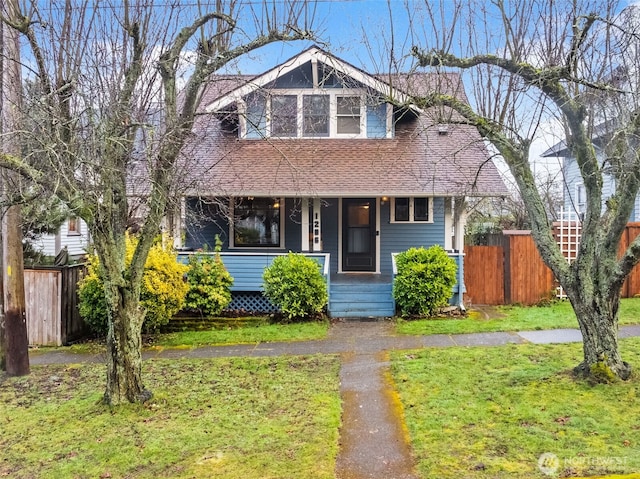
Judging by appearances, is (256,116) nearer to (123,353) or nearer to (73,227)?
(123,353)

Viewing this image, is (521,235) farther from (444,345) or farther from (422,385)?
(422,385)

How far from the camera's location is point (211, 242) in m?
12.9

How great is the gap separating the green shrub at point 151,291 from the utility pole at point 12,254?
1.98 metres

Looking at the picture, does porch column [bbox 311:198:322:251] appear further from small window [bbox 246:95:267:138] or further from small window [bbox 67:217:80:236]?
small window [bbox 67:217:80:236]

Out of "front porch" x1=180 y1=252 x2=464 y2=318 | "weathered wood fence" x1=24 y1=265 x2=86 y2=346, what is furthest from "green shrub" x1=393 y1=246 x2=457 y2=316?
"weathered wood fence" x1=24 y1=265 x2=86 y2=346

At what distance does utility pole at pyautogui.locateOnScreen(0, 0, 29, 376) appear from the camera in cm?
634

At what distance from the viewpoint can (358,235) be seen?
43.1ft

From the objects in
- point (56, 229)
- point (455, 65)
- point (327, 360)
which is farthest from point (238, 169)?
point (455, 65)

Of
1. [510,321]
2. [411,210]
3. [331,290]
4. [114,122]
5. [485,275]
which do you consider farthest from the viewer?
[411,210]

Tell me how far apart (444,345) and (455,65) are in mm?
4397

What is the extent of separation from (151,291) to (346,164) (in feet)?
18.9

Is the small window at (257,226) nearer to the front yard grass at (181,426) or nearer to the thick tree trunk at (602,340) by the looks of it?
the front yard grass at (181,426)

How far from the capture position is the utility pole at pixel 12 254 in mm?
6336

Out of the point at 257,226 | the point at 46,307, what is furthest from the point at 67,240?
the point at 46,307
